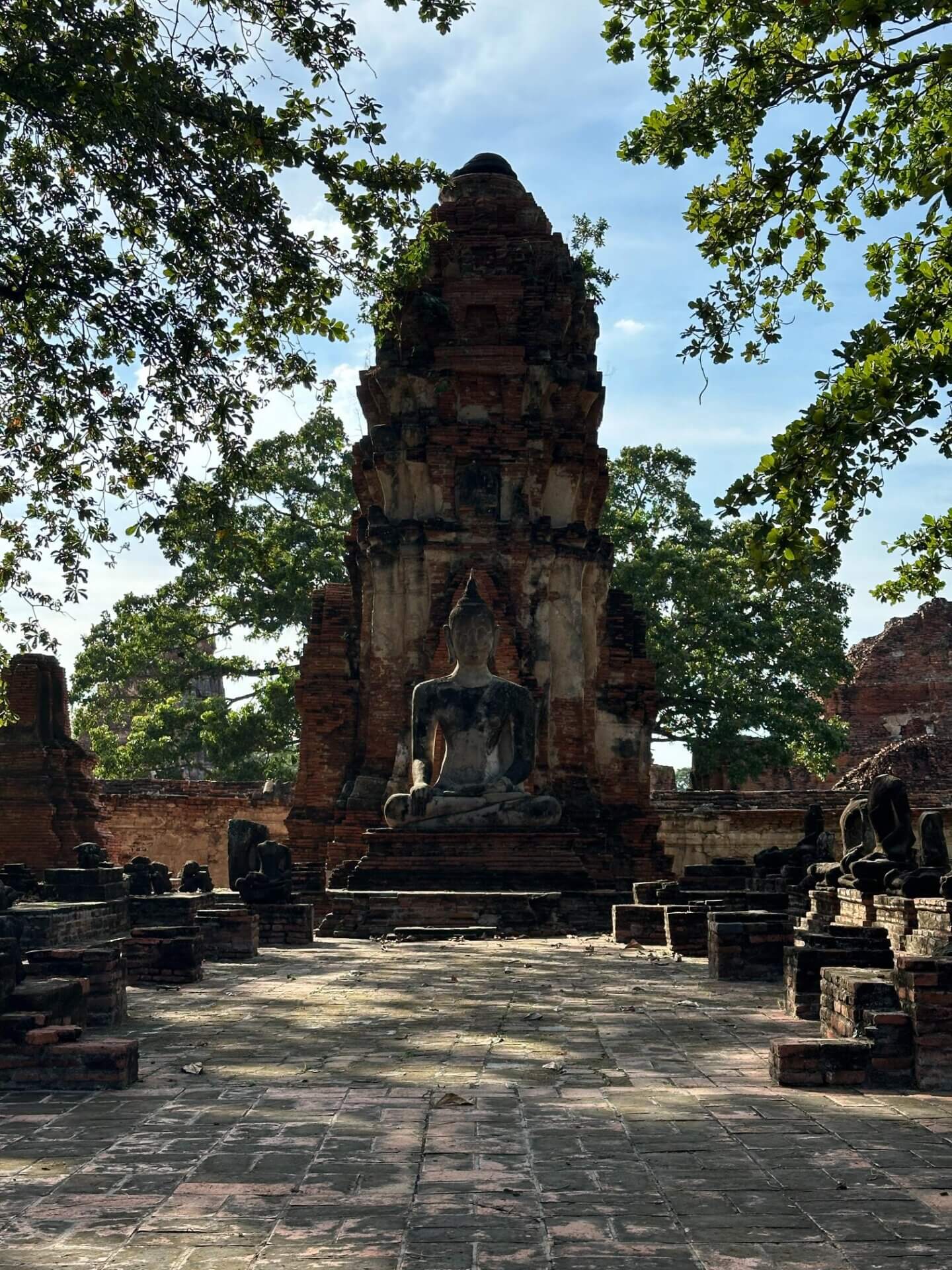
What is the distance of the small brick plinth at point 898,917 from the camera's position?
9086 millimetres

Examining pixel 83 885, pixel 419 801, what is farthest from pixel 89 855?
pixel 419 801

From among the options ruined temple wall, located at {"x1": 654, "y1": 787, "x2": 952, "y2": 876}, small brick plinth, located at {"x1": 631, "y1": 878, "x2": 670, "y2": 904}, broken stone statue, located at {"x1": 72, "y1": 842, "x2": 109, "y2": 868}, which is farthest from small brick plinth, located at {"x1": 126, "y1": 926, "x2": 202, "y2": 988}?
ruined temple wall, located at {"x1": 654, "y1": 787, "x2": 952, "y2": 876}

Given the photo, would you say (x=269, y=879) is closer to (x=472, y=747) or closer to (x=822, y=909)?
(x=472, y=747)

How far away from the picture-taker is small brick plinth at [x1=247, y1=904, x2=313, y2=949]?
12.8 metres

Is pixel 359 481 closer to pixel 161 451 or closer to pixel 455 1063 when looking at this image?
pixel 161 451

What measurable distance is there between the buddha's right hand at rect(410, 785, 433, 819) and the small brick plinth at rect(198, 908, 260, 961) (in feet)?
14.6

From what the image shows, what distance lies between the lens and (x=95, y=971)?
7324 mm

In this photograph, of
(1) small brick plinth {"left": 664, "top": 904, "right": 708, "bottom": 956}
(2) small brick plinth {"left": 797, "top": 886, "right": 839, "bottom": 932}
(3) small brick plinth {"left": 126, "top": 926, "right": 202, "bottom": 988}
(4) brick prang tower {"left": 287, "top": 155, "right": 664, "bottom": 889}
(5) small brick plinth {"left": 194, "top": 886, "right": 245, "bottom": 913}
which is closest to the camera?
(3) small brick plinth {"left": 126, "top": 926, "right": 202, "bottom": 988}

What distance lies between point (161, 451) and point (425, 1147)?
8.90 m

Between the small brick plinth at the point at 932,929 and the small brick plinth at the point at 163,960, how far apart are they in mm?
4854

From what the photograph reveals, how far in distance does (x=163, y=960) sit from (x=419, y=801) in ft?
21.3

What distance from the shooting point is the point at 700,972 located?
1035cm

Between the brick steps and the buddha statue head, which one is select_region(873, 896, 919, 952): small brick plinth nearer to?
the brick steps

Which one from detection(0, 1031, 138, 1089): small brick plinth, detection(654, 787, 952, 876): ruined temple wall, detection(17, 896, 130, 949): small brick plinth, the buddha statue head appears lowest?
detection(0, 1031, 138, 1089): small brick plinth
